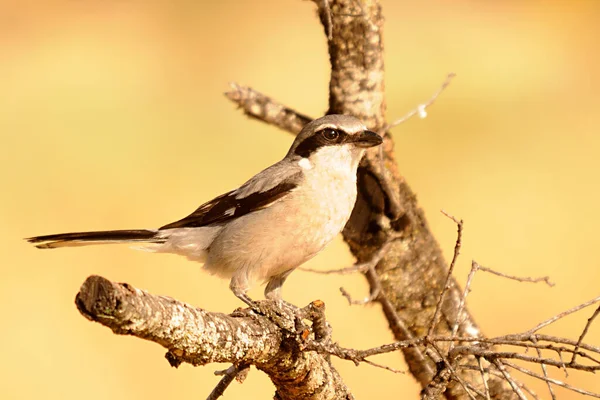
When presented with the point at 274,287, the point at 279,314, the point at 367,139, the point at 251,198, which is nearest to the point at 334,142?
the point at 367,139

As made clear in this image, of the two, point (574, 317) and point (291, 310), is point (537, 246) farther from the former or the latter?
point (291, 310)

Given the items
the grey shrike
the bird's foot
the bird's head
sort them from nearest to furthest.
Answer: the bird's foot
the grey shrike
the bird's head

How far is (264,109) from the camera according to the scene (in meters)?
3.57

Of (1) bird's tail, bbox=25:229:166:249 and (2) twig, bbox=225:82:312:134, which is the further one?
(2) twig, bbox=225:82:312:134

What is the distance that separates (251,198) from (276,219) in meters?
0.19

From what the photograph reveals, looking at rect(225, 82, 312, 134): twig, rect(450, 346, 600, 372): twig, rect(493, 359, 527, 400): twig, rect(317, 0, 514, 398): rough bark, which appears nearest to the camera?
rect(450, 346, 600, 372): twig

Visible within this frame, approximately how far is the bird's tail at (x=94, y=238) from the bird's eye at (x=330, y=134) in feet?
2.74

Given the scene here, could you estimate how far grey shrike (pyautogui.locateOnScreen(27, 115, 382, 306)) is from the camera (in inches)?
120

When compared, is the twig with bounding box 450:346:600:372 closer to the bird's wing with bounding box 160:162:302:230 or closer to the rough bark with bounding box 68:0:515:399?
the rough bark with bounding box 68:0:515:399

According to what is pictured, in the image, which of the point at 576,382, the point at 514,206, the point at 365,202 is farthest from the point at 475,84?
the point at 365,202

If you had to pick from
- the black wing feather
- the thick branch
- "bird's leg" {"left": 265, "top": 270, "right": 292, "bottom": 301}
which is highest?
the black wing feather

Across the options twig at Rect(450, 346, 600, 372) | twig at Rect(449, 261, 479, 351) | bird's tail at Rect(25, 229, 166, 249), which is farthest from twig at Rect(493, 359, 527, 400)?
bird's tail at Rect(25, 229, 166, 249)

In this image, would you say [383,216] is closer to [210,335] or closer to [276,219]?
[276,219]

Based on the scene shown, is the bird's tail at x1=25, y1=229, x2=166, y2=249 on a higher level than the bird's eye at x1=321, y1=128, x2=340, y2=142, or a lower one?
lower
